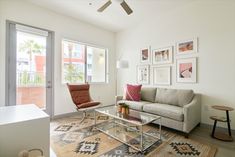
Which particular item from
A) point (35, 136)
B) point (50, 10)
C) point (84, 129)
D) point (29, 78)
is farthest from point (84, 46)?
point (35, 136)

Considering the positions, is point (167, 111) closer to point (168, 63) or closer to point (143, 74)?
point (168, 63)

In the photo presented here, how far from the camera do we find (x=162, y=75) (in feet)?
12.9

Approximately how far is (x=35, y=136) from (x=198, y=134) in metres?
2.94

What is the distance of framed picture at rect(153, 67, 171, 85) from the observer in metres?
3.81

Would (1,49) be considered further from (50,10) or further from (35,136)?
(35,136)

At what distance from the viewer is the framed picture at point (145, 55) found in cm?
429

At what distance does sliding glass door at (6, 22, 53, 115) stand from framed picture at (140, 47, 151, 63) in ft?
8.95

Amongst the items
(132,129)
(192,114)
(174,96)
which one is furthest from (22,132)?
(174,96)

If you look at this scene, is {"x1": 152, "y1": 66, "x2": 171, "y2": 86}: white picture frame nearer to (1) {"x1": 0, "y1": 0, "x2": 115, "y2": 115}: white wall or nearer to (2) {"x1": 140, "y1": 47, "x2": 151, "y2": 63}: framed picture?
(2) {"x1": 140, "y1": 47, "x2": 151, "y2": 63}: framed picture

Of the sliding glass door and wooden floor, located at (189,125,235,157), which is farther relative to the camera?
the sliding glass door

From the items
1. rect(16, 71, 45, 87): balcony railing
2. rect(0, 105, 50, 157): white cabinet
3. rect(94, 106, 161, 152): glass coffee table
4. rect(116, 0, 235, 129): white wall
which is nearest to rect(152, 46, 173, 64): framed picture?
rect(116, 0, 235, 129): white wall

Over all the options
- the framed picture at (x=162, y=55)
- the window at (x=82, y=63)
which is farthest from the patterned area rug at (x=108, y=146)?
the framed picture at (x=162, y=55)

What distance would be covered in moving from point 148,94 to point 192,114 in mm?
1358

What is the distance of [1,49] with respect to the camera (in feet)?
9.52
